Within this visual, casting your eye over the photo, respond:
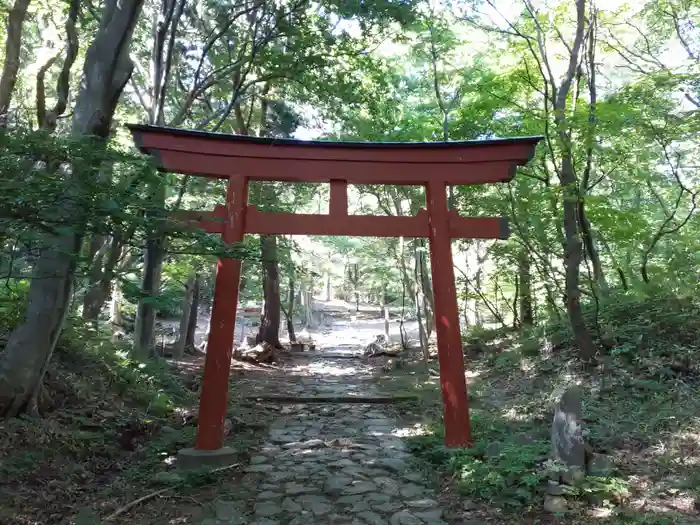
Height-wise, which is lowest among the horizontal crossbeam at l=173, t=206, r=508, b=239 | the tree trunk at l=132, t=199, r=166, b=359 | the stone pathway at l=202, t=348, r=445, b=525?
the stone pathway at l=202, t=348, r=445, b=525

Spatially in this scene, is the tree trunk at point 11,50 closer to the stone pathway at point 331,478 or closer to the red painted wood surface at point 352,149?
the red painted wood surface at point 352,149

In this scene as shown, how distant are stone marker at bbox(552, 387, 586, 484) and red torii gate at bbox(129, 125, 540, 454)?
1309 mm

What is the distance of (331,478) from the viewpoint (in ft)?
16.4

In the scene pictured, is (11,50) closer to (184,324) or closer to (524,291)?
(184,324)

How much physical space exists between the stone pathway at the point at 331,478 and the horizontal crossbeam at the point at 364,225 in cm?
266

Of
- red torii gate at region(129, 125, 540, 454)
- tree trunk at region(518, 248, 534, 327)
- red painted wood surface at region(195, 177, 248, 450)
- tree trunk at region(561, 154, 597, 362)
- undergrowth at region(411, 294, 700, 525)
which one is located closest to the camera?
undergrowth at region(411, 294, 700, 525)

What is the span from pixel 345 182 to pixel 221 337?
7.80 ft

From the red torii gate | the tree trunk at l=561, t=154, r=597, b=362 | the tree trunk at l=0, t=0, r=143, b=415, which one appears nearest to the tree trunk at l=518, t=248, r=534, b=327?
the tree trunk at l=561, t=154, r=597, b=362

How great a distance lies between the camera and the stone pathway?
4.12 meters

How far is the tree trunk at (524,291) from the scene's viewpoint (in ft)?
34.9

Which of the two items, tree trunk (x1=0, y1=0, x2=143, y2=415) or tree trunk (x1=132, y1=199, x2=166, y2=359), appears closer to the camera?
tree trunk (x1=0, y1=0, x2=143, y2=415)

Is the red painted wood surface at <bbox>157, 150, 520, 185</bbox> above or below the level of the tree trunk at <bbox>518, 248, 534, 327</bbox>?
above

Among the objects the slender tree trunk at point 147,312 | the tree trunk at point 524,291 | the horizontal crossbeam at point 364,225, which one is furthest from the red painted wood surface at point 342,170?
the tree trunk at point 524,291

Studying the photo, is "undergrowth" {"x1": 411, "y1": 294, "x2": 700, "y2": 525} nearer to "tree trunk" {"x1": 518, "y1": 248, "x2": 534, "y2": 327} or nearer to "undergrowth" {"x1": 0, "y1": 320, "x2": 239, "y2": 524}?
"tree trunk" {"x1": 518, "y1": 248, "x2": 534, "y2": 327}
